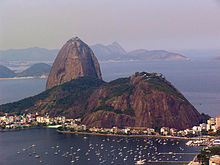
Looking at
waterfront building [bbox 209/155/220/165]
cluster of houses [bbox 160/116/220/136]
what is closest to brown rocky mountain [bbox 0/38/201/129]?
cluster of houses [bbox 160/116/220/136]

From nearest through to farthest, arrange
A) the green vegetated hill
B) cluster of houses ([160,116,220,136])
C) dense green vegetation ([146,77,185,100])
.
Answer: cluster of houses ([160,116,220,136]) < the green vegetated hill < dense green vegetation ([146,77,185,100])

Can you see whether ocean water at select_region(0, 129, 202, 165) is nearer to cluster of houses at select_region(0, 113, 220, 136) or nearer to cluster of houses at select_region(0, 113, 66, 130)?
cluster of houses at select_region(0, 113, 220, 136)

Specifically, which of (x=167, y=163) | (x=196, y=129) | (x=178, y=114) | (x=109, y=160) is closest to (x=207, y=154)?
(x=167, y=163)

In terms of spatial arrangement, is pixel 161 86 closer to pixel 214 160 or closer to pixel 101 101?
pixel 101 101

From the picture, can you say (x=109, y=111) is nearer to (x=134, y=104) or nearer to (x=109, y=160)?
(x=134, y=104)

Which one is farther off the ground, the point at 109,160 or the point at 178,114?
the point at 178,114
